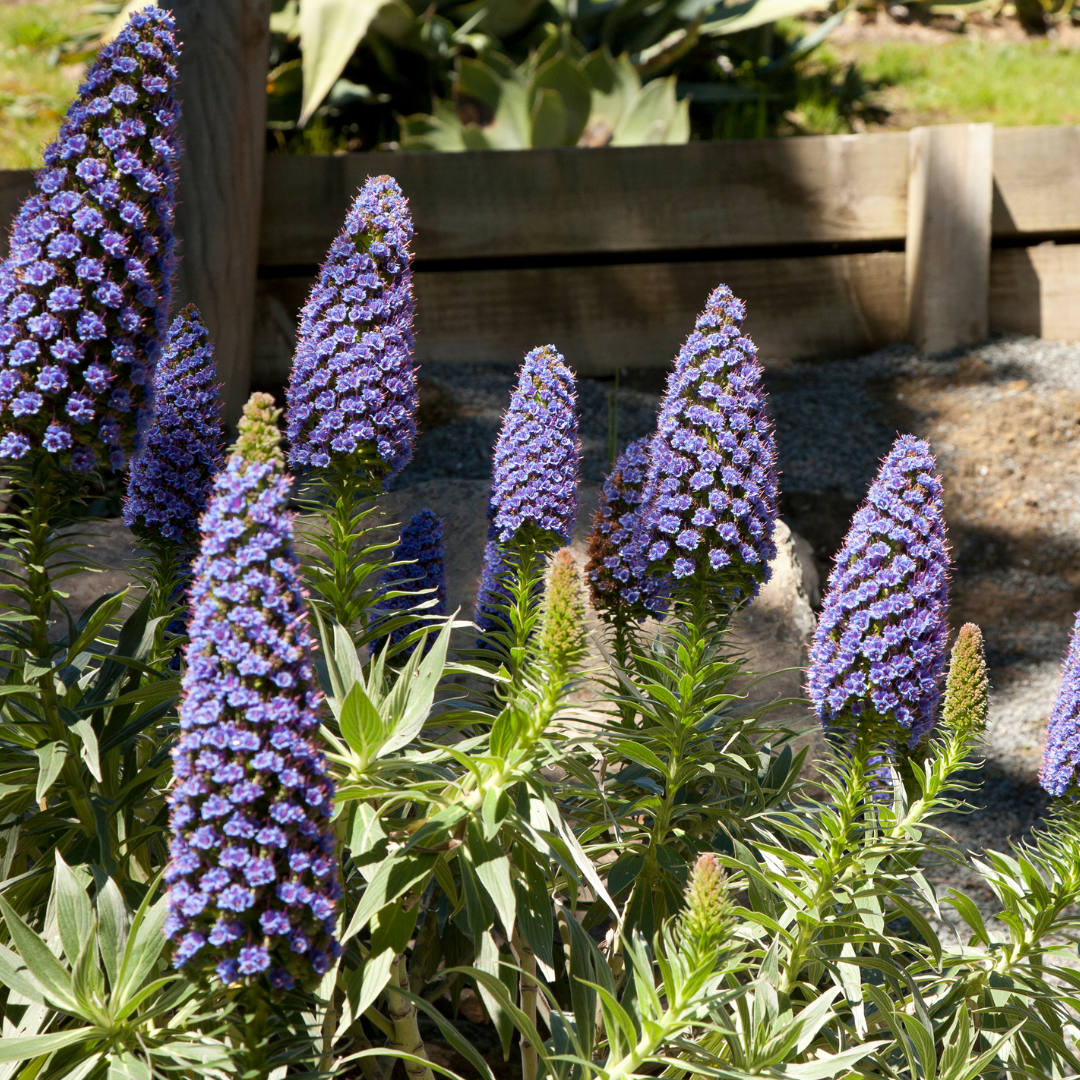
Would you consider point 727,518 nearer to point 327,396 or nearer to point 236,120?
point 327,396

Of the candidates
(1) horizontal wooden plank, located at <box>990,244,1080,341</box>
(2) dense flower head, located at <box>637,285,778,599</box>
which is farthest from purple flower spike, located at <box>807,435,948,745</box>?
(1) horizontal wooden plank, located at <box>990,244,1080,341</box>

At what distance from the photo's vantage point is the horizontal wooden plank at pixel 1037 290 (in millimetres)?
5473

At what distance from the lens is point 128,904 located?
1888mm

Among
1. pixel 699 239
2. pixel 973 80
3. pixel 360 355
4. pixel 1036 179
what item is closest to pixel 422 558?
pixel 360 355

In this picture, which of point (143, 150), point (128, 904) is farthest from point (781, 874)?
point (143, 150)

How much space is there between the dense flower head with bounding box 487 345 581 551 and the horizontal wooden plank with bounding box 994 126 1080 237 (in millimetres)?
4112

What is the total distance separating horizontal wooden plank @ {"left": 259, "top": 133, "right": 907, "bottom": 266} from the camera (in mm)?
4887

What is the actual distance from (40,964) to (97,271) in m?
0.97

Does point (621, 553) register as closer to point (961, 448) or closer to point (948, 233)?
point (961, 448)

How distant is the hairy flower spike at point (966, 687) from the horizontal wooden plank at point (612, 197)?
364 centimetres

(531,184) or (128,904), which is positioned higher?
(531,184)

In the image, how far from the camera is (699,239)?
5.25 m

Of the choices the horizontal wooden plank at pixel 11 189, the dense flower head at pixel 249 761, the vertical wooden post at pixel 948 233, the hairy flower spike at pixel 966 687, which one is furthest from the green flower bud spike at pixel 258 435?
the vertical wooden post at pixel 948 233

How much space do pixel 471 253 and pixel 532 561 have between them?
331cm
